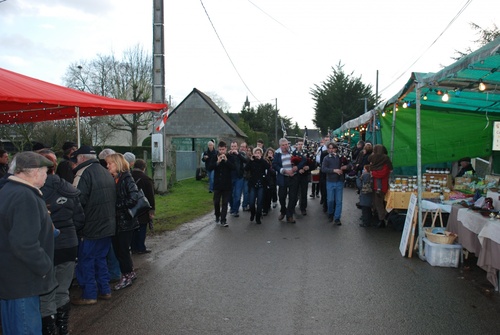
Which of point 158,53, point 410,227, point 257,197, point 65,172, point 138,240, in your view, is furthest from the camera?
point 158,53

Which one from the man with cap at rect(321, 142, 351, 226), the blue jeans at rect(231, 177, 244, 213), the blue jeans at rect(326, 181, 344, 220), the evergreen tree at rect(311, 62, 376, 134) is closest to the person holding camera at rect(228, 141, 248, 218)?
the blue jeans at rect(231, 177, 244, 213)

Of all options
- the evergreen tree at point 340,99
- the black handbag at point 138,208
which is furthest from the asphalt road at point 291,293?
the evergreen tree at point 340,99

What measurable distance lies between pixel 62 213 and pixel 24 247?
1.16 m

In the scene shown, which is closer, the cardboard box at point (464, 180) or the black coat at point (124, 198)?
the black coat at point (124, 198)

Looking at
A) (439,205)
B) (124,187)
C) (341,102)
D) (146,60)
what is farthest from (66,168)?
(341,102)

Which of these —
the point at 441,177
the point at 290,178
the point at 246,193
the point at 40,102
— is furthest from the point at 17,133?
the point at 441,177

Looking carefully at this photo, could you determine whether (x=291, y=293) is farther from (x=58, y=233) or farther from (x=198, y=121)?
(x=198, y=121)

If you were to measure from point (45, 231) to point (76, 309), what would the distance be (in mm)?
2083

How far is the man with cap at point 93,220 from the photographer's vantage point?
516 cm

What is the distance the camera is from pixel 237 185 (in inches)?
464

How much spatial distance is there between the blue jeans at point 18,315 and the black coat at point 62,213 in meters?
0.90

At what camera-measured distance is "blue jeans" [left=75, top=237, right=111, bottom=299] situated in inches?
206

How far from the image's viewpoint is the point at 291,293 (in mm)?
5566

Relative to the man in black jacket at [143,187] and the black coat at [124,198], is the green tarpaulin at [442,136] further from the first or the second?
the black coat at [124,198]
